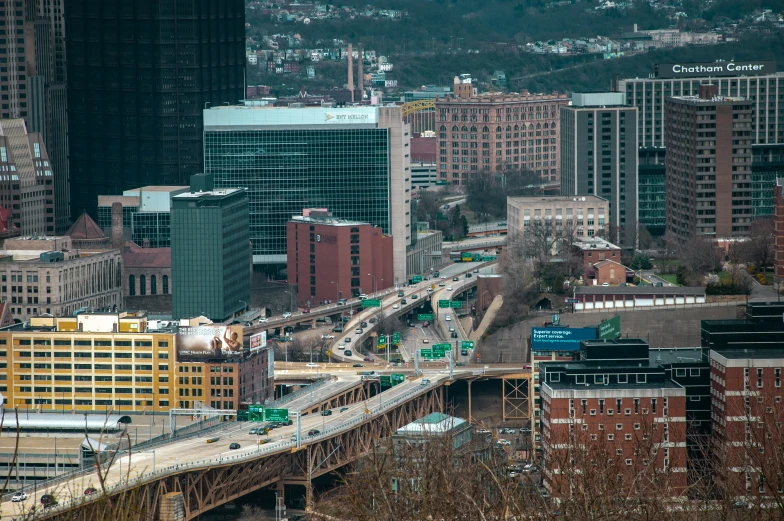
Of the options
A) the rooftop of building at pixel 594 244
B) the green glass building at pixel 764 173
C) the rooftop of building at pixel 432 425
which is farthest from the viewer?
the green glass building at pixel 764 173

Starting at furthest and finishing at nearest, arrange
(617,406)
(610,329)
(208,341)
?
1. (610,329)
2. (208,341)
3. (617,406)

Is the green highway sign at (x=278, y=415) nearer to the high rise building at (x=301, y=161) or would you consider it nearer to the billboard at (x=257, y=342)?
the billboard at (x=257, y=342)

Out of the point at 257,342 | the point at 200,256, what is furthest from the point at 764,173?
the point at 257,342

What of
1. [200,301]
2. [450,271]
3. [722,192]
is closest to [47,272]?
[200,301]

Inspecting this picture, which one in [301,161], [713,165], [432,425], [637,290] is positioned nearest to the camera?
[432,425]

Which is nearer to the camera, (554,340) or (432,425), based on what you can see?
(432,425)

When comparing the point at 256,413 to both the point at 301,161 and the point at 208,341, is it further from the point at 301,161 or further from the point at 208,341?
the point at 301,161

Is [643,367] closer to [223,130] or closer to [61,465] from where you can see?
[61,465]

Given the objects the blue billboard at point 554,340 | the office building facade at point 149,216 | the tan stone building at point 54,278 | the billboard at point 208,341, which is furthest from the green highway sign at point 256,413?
the office building facade at point 149,216
